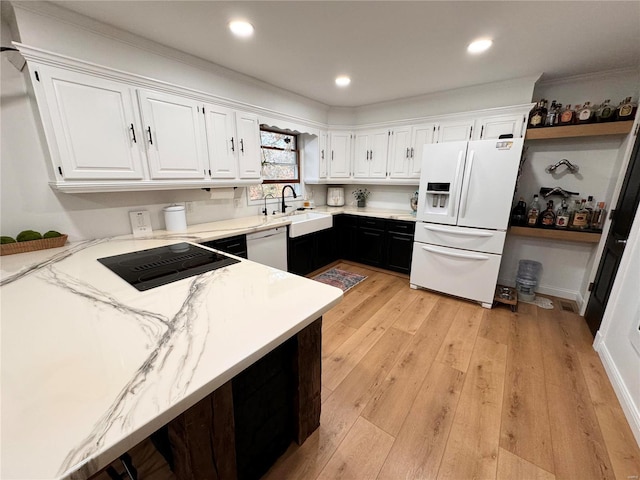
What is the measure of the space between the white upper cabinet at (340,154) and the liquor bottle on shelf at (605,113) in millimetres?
2720

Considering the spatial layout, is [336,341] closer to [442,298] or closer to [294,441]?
[294,441]

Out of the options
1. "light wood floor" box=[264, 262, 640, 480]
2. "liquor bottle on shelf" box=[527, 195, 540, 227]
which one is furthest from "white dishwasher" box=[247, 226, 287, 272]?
"liquor bottle on shelf" box=[527, 195, 540, 227]

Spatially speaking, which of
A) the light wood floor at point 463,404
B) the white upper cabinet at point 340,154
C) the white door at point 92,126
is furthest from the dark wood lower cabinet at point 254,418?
the white upper cabinet at point 340,154

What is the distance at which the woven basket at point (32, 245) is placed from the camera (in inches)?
64.3

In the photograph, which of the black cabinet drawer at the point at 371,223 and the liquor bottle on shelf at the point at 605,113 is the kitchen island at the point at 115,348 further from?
the liquor bottle on shelf at the point at 605,113

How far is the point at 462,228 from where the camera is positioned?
277 cm

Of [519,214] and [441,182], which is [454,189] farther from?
[519,214]

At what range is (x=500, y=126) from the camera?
2873 millimetres

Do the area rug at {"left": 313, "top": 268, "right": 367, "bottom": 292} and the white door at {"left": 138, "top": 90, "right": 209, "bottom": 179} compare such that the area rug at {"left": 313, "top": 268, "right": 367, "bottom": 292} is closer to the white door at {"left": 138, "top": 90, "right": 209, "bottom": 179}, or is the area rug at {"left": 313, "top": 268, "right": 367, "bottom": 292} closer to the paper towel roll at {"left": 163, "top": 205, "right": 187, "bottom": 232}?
the paper towel roll at {"left": 163, "top": 205, "right": 187, "bottom": 232}

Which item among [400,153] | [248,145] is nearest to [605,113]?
[400,153]

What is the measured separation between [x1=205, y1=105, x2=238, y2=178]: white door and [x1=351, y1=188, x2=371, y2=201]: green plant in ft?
7.20

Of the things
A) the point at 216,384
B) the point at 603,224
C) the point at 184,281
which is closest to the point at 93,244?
the point at 184,281

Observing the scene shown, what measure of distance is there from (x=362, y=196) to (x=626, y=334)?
3166 mm

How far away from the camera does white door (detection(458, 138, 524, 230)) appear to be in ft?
8.01
